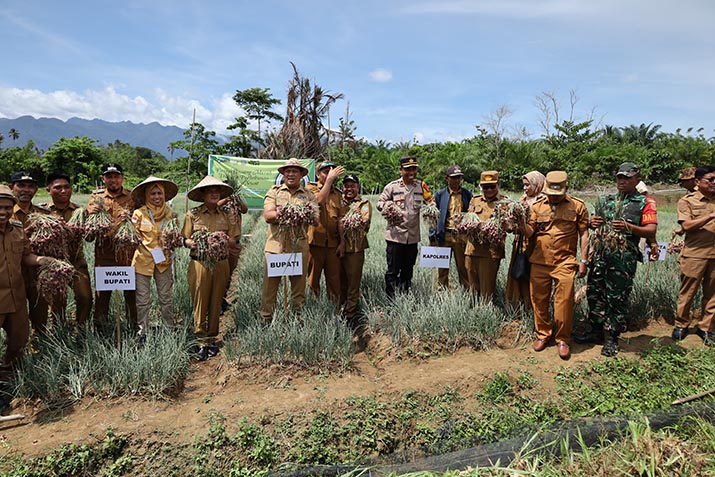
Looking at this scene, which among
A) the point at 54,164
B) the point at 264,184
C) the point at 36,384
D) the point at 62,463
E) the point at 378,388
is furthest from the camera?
the point at 54,164

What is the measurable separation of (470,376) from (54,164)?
36891 millimetres

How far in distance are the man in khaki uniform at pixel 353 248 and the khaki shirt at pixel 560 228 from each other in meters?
1.92

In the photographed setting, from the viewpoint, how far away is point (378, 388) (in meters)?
4.02

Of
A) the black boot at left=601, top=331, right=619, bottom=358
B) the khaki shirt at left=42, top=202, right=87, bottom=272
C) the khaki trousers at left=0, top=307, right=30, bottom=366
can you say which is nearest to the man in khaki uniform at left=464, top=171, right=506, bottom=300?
the black boot at left=601, top=331, right=619, bottom=358

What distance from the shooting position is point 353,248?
5355 millimetres

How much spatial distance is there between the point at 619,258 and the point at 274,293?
372 centimetres

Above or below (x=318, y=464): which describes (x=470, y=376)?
above

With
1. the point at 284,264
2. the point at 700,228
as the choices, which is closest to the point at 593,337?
the point at 700,228

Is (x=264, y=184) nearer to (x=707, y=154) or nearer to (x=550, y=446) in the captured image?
(x=550, y=446)

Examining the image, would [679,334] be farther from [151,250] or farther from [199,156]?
[199,156]

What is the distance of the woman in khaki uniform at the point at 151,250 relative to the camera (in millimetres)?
4379

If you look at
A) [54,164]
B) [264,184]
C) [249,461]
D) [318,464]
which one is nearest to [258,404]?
[249,461]

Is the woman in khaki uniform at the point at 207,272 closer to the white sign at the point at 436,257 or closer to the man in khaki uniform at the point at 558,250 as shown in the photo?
the white sign at the point at 436,257

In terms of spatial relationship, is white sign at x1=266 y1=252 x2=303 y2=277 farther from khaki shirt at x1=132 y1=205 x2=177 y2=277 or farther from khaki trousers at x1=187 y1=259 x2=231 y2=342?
khaki shirt at x1=132 y1=205 x2=177 y2=277
